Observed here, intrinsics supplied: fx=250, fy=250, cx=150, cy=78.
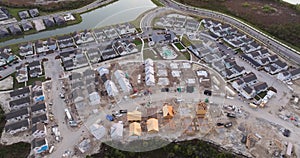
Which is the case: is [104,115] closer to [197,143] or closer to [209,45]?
[197,143]

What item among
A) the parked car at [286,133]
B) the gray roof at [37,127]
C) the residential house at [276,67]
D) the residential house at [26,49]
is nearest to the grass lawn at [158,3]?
the residential house at [276,67]

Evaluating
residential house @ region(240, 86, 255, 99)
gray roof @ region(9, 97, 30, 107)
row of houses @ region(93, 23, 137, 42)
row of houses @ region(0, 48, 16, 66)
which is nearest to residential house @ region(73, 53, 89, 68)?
row of houses @ region(93, 23, 137, 42)

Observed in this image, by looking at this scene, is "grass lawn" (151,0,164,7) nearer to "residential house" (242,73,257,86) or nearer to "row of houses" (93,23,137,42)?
"row of houses" (93,23,137,42)

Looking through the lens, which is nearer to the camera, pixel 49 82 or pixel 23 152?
pixel 23 152

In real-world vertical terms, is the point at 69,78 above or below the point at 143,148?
above

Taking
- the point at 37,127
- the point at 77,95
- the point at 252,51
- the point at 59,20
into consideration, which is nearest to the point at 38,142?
the point at 37,127

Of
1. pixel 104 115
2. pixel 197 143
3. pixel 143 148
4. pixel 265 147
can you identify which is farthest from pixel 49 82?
pixel 265 147

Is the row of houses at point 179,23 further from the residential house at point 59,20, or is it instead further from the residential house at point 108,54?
the residential house at point 59,20
